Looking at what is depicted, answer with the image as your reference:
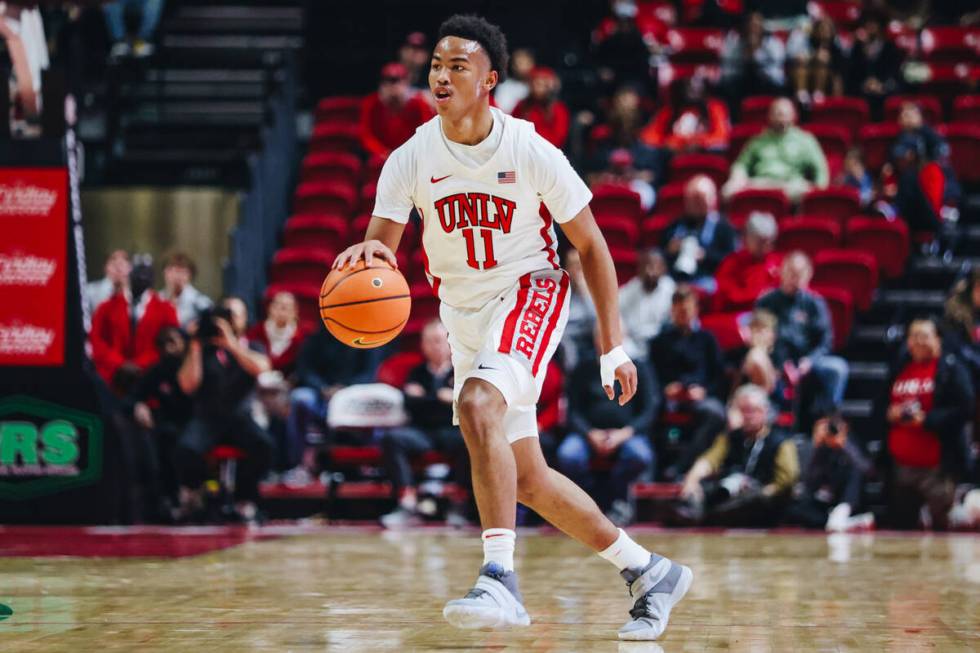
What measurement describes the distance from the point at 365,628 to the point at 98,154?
9.47 meters

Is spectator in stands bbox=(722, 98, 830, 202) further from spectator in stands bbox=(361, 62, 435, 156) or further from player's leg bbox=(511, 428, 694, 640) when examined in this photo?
player's leg bbox=(511, 428, 694, 640)

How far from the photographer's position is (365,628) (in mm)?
4812

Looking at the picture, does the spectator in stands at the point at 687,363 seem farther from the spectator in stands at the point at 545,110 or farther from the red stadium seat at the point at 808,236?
the spectator in stands at the point at 545,110

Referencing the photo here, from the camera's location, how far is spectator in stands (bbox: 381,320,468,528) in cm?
1020

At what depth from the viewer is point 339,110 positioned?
48.6ft

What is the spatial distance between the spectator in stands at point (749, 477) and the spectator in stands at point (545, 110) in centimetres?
370

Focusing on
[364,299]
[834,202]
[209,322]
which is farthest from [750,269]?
[364,299]

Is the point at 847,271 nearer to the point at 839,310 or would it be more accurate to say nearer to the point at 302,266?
the point at 839,310

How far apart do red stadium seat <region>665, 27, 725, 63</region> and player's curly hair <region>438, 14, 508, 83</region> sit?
1079 centimetres

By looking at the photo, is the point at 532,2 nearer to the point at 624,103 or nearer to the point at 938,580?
the point at 624,103

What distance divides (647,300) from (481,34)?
20.9ft

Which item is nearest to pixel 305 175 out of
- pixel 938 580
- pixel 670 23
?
pixel 670 23

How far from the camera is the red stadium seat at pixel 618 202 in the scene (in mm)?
12586

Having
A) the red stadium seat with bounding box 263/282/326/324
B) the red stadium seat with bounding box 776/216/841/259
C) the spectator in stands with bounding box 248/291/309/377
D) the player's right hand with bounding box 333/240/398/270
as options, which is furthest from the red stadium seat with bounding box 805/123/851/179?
the player's right hand with bounding box 333/240/398/270
